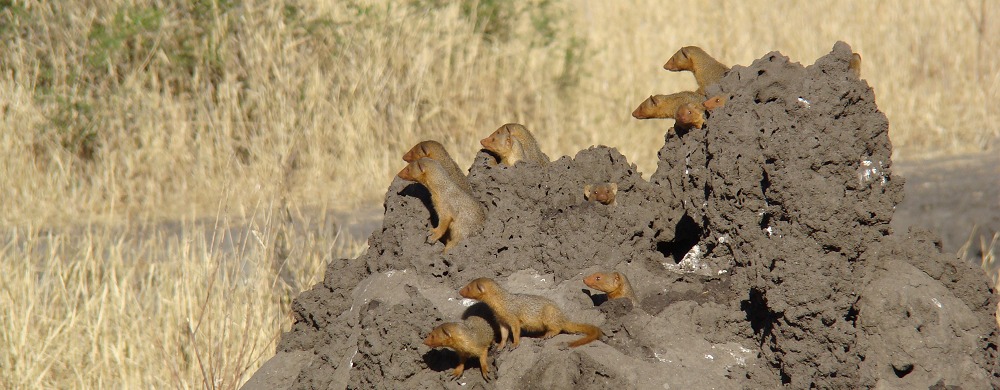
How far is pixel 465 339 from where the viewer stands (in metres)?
3.44

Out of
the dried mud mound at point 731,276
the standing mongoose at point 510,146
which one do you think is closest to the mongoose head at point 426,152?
the standing mongoose at point 510,146

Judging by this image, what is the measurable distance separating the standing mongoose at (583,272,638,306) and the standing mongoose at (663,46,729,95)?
4.78ft

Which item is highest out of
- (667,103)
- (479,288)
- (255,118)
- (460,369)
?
(667,103)

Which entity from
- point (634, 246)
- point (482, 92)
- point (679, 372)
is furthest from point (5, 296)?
point (482, 92)

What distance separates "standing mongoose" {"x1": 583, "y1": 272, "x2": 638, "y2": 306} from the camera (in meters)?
3.69

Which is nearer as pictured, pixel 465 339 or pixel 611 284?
pixel 465 339

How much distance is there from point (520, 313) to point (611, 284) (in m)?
0.34

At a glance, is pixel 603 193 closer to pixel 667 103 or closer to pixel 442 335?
pixel 667 103

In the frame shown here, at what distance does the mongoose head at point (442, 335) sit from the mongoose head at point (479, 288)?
0.69 feet

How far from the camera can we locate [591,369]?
3.33m

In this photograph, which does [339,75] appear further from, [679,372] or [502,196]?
[679,372]

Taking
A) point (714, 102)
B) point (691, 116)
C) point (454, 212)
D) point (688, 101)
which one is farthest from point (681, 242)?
point (454, 212)

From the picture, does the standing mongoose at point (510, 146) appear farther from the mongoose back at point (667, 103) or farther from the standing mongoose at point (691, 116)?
the standing mongoose at point (691, 116)

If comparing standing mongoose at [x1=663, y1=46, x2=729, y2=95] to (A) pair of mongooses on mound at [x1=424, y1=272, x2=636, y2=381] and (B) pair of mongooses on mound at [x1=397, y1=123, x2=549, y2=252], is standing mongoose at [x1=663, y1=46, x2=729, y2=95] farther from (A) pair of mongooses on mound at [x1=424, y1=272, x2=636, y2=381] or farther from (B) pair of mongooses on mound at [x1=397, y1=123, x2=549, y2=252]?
(A) pair of mongooses on mound at [x1=424, y1=272, x2=636, y2=381]
